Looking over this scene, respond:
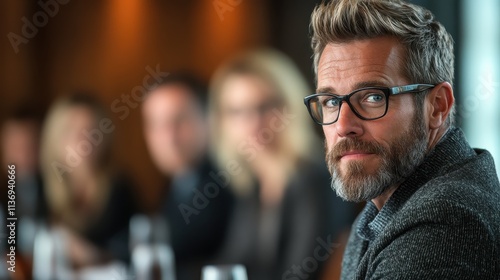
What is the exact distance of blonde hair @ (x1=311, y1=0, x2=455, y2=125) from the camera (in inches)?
60.9

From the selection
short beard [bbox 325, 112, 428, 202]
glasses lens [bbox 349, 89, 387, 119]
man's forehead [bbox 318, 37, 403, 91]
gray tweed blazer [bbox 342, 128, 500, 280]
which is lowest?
gray tweed blazer [bbox 342, 128, 500, 280]

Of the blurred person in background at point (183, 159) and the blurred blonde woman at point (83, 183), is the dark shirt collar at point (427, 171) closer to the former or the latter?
the blurred person in background at point (183, 159)

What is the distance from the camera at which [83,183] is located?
3838 mm

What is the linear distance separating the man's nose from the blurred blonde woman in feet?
7.81

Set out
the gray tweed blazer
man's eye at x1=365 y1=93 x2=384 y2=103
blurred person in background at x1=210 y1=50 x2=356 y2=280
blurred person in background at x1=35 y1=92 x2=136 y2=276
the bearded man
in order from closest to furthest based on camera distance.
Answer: the gray tweed blazer, the bearded man, man's eye at x1=365 y1=93 x2=384 y2=103, blurred person in background at x1=210 y1=50 x2=356 y2=280, blurred person in background at x1=35 y1=92 x2=136 y2=276

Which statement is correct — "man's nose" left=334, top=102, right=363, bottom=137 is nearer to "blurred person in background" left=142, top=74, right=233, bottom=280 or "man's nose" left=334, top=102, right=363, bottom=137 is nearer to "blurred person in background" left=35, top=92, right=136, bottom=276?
"blurred person in background" left=142, top=74, right=233, bottom=280

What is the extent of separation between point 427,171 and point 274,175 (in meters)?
2.08

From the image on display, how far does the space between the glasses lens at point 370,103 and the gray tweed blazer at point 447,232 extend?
17 centimetres

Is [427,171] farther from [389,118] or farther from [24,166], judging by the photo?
[24,166]

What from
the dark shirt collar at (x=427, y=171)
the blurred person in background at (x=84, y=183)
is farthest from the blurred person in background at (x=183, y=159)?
the dark shirt collar at (x=427, y=171)

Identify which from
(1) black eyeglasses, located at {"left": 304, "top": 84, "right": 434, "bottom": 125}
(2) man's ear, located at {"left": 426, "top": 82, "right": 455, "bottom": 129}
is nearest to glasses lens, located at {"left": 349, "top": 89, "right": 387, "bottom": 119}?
(1) black eyeglasses, located at {"left": 304, "top": 84, "right": 434, "bottom": 125}

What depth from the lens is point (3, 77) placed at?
3812 millimetres

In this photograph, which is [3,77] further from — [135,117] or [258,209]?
[258,209]

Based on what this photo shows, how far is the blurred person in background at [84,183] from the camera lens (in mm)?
3758
